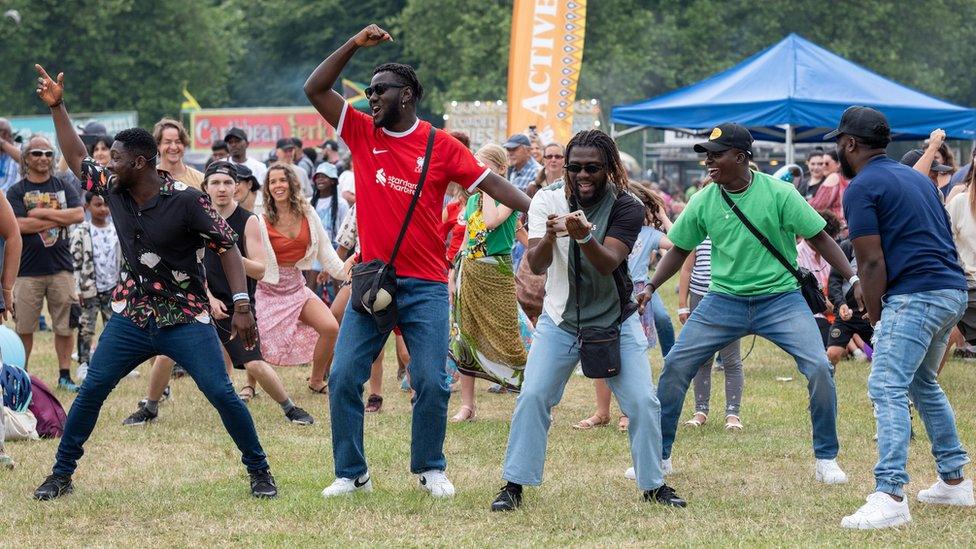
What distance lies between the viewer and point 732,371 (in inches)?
348

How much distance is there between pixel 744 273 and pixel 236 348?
4.00 meters

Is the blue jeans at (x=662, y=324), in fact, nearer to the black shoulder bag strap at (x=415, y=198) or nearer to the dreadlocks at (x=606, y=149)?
the dreadlocks at (x=606, y=149)

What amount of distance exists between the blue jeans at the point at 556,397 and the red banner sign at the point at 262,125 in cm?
3123

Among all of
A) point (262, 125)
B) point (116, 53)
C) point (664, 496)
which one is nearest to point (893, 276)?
point (664, 496)

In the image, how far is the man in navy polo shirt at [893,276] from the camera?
5.87 meters

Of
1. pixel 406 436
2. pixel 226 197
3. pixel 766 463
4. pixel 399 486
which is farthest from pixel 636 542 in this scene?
pixel 226 197

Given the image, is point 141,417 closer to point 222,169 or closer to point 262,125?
point 222,169

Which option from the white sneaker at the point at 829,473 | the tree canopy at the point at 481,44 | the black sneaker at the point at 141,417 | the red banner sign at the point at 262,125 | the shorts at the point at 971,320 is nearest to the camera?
the white sneaker at the point at 829,473

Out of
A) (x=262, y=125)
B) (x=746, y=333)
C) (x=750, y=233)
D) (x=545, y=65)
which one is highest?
(x=545, y=65)

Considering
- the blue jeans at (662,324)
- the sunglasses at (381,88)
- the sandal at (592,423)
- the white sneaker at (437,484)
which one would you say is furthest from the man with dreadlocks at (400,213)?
the blue jeans at (662,324)

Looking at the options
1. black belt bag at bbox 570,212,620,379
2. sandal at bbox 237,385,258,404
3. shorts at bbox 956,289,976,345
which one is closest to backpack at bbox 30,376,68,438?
sandal at bbox 237,385,258,404

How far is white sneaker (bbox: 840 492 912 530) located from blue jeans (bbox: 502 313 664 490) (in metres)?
0.97

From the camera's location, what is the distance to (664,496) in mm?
6336

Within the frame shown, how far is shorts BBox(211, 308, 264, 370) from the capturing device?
8.97 m
